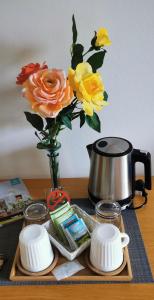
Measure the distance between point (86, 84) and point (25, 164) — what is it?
0.53 meters

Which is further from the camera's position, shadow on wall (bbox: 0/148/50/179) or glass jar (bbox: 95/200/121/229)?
shadow on wall (bbox: 0/148/50/179)

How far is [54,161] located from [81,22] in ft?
1.49

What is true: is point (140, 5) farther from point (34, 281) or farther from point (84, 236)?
point (34, 281)

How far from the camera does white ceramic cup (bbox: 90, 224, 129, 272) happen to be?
74cm

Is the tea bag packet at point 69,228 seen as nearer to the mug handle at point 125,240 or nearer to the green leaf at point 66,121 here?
the mug handle at point 125,240

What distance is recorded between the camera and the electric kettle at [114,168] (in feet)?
3.09

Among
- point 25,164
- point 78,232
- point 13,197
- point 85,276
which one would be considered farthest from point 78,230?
point 25,164

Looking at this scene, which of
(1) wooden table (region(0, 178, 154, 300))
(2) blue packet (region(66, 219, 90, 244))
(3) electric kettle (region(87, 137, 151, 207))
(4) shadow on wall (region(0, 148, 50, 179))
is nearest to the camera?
(1) wooden table (region(0, 178, 154, 300))

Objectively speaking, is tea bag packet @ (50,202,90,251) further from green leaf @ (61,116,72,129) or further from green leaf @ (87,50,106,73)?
green leaf @ (87,50,106,73)

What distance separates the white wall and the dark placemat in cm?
29

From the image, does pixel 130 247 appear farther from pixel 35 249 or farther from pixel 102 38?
pixel 102 38

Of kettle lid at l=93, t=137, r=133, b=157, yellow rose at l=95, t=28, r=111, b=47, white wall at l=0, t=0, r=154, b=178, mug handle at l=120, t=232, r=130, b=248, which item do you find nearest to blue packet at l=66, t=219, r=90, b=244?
mug handle at l=120, t=232, r=130, b=248

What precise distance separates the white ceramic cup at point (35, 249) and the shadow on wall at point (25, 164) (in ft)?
1.47

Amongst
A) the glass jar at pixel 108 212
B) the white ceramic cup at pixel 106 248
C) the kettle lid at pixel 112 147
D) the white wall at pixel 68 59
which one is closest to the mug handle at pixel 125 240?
the white ceramic cup at pixel 106 248
